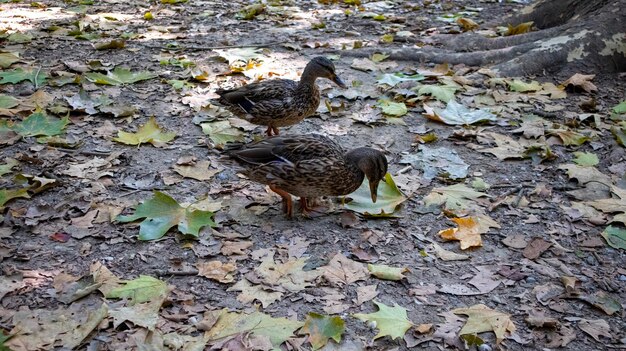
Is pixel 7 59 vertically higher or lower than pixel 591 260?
higher

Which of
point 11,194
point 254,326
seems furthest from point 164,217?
point 254,326

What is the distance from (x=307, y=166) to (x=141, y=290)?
54.4 inches

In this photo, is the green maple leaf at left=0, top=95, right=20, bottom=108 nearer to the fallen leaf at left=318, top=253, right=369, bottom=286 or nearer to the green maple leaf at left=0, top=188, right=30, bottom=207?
the green maple leaf at left=0, top=188, right=30, bottom=207

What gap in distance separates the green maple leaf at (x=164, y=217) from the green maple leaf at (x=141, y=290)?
50 cm

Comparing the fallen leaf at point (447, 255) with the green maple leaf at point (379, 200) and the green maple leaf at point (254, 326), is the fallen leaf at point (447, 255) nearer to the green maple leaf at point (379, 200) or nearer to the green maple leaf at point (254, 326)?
the green maple leaf at point (379, 200)

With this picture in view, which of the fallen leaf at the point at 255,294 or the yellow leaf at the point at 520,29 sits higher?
the yellow leaf at the point at 520,29

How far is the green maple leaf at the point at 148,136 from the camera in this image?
5.10 m

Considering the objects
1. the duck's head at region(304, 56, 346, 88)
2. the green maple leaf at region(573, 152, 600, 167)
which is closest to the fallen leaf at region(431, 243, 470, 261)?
the green maple leaf at region(573, 152, 600, 167)

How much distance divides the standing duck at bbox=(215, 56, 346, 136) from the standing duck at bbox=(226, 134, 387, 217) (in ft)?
3.22

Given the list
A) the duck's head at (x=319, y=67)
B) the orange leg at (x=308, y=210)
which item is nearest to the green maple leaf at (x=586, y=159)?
the orange leg at (x=308, y=210)

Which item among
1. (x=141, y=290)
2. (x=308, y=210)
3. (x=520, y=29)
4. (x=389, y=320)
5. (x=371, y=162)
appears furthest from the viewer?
(x=520, y=29)

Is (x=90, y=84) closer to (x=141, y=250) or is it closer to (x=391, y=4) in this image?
(x=141, y=250)

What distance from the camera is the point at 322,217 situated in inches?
170

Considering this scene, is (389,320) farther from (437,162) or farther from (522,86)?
(522,86)
